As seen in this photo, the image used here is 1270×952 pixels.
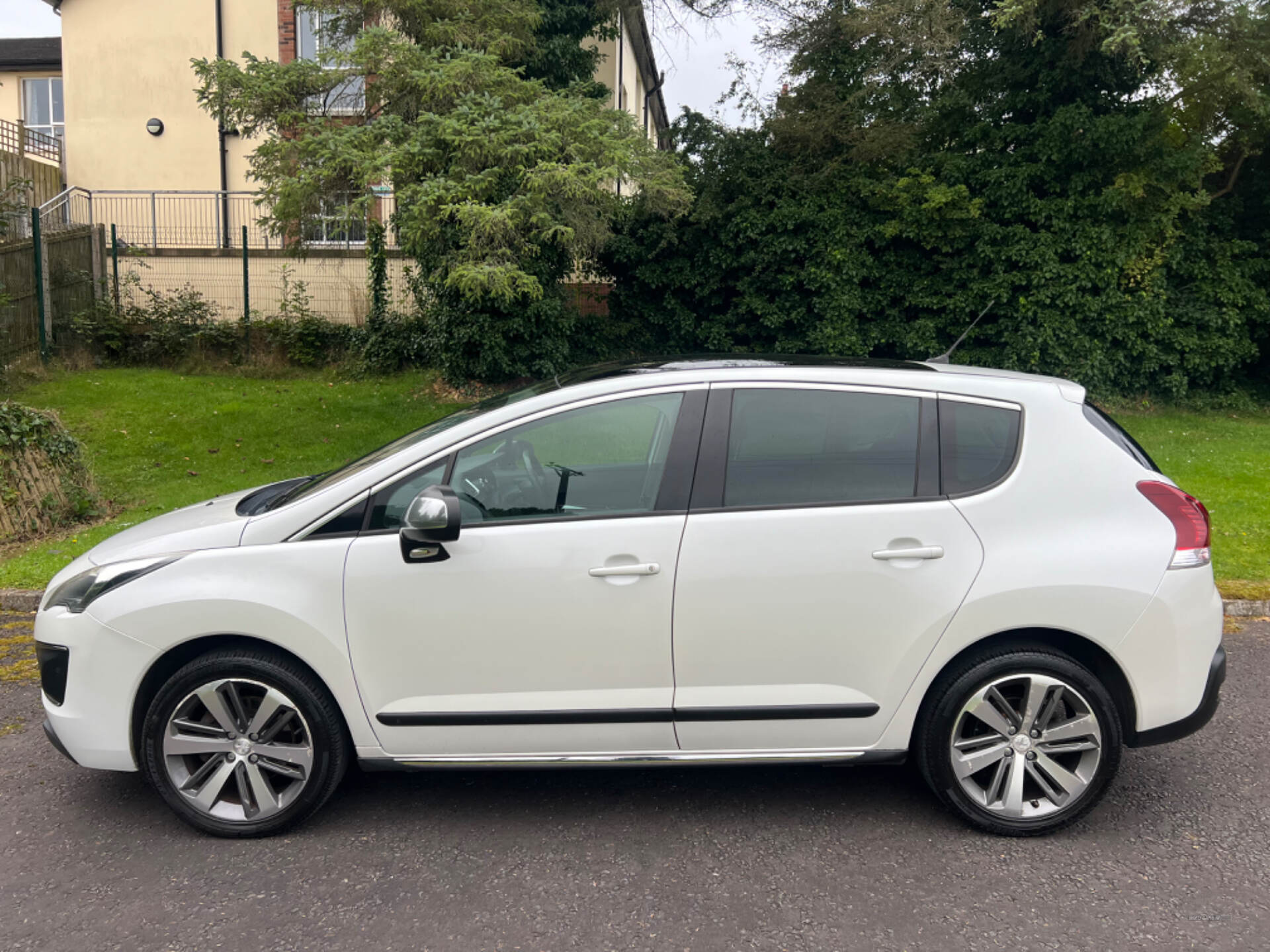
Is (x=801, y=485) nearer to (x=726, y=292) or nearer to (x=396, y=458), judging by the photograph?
(x=396, y=458)

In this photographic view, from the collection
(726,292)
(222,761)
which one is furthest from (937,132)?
(222,761)

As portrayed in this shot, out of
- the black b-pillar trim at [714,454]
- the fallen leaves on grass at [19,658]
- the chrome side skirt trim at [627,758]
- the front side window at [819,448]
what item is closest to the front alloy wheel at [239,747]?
the chrome side skirt trim at [627,758]

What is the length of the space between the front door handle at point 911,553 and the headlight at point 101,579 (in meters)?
2.55

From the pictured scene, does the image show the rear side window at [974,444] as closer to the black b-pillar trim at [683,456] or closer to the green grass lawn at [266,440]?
the black b-pillar trim at [683,456]

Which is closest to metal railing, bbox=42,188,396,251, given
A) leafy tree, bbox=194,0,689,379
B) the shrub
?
leafy tree, bbox=194,0,689,379

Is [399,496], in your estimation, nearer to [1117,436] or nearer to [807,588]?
[807,588]

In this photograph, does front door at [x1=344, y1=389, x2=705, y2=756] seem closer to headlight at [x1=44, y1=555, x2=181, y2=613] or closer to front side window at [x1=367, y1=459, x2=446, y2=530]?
front side window at [x1=367, y1=459, x2=446, y2=530]

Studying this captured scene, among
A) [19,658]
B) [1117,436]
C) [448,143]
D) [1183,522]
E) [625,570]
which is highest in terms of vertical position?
[448,143]

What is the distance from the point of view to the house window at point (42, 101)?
28375 mm

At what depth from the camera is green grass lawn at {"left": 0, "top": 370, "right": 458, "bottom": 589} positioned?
357 inches

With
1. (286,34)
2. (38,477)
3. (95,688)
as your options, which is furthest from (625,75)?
(95,688)

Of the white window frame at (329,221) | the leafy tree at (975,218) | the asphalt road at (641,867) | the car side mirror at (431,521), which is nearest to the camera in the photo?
the asphalt road at (641,867)

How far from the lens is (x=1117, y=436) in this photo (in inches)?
149

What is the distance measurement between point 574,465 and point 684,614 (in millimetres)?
700
